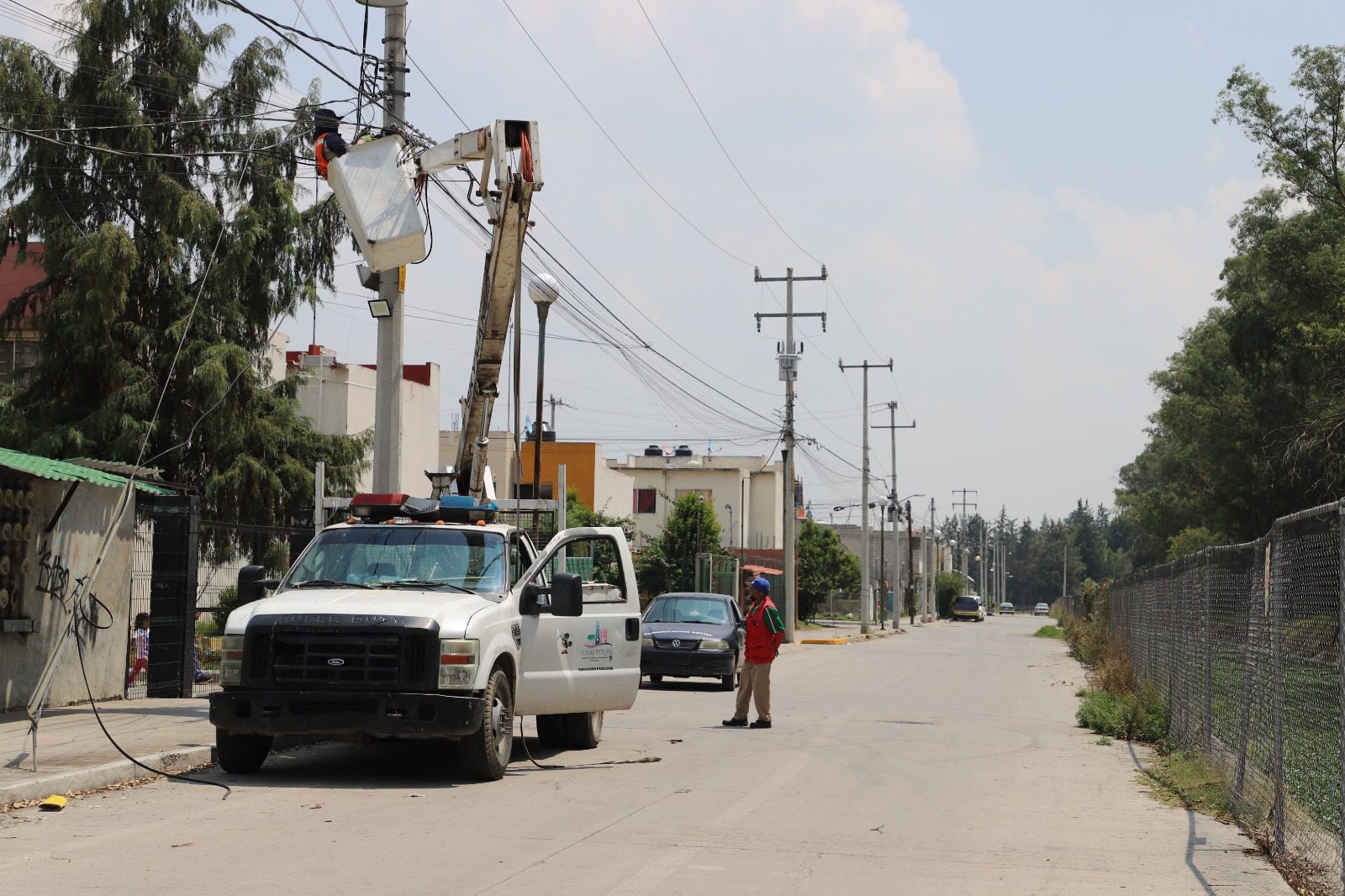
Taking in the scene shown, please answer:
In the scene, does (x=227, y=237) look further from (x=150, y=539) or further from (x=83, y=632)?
(x=83, y=632)

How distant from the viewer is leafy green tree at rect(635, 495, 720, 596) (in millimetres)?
44031

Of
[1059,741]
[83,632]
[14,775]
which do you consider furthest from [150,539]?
[1059,741]

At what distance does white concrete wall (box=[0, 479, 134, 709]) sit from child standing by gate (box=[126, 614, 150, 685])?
47cm

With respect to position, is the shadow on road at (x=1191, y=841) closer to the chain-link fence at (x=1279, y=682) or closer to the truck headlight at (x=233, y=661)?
the chain-link fence at (x=1279, y=682)

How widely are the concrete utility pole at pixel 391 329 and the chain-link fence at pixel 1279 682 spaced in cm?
915

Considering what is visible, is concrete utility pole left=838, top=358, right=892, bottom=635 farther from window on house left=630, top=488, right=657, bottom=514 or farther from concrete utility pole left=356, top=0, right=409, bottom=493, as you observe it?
concrete utility pole left=356, top=0, right=409, bottom=493

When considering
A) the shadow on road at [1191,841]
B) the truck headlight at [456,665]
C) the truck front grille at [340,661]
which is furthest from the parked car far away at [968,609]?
the truck front grille at [340,661]

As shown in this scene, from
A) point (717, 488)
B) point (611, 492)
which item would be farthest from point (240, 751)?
point (717, 488)

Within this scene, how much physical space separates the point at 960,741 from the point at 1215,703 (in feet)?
11.3

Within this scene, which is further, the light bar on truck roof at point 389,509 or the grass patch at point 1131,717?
the grass patch at point 1131,717

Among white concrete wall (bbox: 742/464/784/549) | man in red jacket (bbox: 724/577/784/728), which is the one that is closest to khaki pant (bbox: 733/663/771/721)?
man in red jacket (bbox: 724/577/784/728)

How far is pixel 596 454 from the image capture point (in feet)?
220

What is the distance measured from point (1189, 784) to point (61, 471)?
11441mm

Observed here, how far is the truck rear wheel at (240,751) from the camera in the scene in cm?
1136
